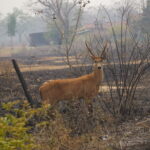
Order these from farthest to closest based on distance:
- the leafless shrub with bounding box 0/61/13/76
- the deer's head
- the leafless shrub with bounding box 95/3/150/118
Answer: the leafless shrub with bounding box 0/61/13/76 → the deer's head → the leafless shrub with bounding box 95/3/150/118

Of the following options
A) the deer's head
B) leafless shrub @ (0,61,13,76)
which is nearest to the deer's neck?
the deer's head

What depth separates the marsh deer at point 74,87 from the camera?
35.6 ft

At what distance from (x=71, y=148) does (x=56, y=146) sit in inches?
10.1

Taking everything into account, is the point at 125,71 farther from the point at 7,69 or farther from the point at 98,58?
the point at 7,69

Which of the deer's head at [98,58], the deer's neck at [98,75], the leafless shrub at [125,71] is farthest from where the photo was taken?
the deer's neck at [98,75]

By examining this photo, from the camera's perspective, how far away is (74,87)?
1120 cm

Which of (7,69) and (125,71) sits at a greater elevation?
(125,71)

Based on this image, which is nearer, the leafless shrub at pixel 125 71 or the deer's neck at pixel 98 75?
the leafless shrub at pixel 125 71

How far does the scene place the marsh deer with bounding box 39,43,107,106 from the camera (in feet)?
35.6

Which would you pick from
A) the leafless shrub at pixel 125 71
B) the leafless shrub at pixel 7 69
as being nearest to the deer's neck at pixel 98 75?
the leafless shrub at pixel 125 71

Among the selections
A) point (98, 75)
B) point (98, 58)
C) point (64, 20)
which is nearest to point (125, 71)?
point (98, 58)

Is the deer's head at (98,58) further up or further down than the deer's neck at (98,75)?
further up

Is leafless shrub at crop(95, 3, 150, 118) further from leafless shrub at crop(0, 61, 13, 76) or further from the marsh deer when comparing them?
leafless shrub at crop(0, 61, 13, 76)

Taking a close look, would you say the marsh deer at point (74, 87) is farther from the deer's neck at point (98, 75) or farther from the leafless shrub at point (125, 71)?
the leafless shrub at point (125, 71)
